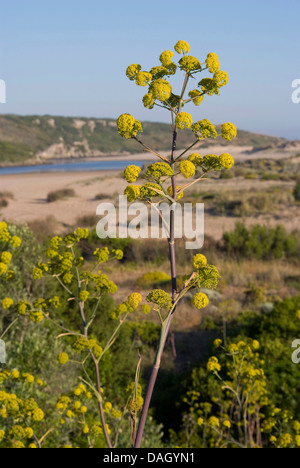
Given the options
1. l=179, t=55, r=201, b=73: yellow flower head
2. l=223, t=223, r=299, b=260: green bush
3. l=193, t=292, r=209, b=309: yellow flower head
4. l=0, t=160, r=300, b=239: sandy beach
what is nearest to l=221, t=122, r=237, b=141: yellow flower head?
l=179, t=55, r=201, b=73: yellow flower head

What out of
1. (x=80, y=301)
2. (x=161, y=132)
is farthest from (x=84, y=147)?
(x=80, y=301)

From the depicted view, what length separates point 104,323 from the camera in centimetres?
654

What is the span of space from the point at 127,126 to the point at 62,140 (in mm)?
105413

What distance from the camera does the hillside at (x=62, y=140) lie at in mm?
84750

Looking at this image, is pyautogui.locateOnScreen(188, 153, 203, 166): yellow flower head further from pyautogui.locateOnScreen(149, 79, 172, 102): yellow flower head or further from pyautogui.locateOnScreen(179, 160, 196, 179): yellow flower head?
pyautogui.locateOnScreen(149, 79, 172, 102): yellow flower head

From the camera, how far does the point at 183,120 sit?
1.46 meters

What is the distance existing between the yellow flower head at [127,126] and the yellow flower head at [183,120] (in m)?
0.15

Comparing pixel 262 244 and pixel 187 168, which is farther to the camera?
pixel 262 244

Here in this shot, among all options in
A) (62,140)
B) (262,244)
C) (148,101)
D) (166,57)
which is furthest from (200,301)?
(62,140)

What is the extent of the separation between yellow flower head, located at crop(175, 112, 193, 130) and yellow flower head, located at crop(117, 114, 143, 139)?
0.15 metres

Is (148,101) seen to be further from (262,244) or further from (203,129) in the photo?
(262,244)

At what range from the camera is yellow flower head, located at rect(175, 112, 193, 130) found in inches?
57.3

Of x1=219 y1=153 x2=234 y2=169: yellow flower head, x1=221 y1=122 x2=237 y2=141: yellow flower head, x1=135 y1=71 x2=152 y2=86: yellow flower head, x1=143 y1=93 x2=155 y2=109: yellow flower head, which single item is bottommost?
x1=219 y1=153 x2=234 y2=169: yellow flower head

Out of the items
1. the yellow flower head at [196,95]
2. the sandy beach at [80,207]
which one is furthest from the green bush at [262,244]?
the yellow flower head at [196,95]
